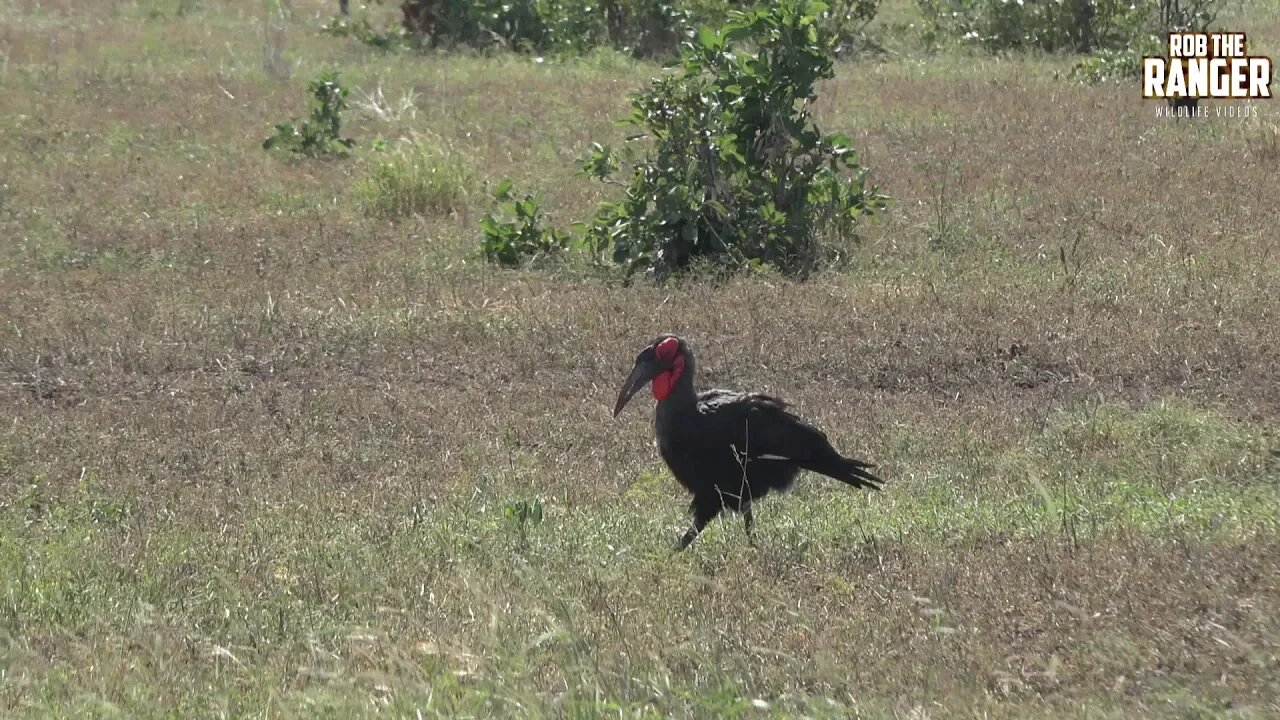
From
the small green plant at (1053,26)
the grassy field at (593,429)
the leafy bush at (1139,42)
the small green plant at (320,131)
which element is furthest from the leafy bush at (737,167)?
the small green plant at (1053,26)

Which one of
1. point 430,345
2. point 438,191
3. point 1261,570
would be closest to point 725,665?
point 1261,570

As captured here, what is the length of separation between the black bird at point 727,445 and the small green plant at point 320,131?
984cm

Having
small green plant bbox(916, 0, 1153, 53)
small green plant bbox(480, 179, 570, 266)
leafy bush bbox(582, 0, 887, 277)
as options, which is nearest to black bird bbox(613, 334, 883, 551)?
leafy bush bbox(582, 0, 887, 277)

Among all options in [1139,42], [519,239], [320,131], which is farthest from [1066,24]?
[519,239]

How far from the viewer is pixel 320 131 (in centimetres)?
1616

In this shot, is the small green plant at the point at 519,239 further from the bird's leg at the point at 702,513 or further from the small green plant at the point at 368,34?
the small green plant at the point at 368,34

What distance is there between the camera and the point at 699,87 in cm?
1224

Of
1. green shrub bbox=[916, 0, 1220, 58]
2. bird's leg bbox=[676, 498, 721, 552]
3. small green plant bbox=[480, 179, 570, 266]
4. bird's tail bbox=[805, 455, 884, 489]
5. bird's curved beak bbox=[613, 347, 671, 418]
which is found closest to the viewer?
bird's leg bbox=[676, 498, 721, 552]

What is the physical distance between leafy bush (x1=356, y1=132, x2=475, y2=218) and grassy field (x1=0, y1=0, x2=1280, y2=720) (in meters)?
0.07

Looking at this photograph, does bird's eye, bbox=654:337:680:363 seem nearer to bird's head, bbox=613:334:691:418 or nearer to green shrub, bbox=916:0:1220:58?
bird's head, bbox=613:334:691:418

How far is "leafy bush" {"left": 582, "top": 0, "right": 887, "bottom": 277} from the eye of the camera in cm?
1189

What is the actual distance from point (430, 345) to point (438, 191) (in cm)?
422

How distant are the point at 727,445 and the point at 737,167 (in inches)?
223

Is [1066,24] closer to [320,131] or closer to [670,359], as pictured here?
[320,131]
